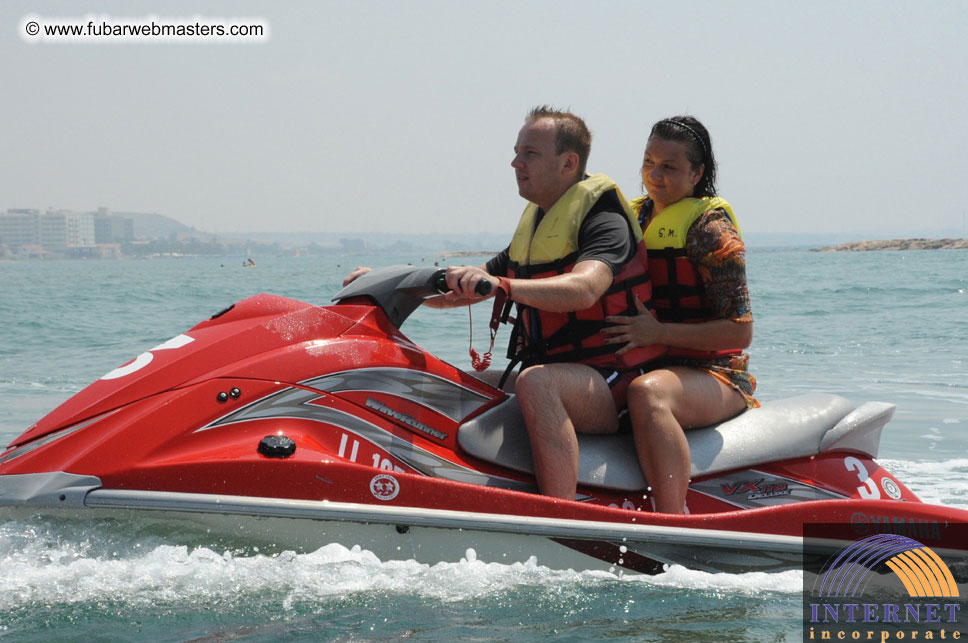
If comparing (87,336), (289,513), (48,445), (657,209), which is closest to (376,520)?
(289,513)

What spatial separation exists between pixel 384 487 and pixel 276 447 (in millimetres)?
356

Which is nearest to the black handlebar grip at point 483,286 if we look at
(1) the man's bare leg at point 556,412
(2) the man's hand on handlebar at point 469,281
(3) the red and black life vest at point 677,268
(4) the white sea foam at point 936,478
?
(2) the man's hand on handlebar at point 469,281

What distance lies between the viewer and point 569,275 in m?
3.13

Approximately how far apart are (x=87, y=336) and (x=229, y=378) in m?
12.1

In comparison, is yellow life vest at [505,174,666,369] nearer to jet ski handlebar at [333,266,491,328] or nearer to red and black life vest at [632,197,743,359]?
red and black life vest at [632,197,743,359]

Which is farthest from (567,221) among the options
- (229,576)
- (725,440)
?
(229,576)

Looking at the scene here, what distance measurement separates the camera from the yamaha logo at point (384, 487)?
300cm

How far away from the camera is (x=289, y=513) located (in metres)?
2.90

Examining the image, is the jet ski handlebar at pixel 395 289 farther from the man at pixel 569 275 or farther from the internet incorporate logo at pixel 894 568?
the internet incorporate logo at pixel 894 568

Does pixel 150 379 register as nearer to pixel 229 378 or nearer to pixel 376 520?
pixel 229 378

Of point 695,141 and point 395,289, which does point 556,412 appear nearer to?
point 395,289

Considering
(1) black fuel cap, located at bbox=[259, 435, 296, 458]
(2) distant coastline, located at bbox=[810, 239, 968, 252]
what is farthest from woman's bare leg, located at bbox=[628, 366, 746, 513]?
(2) distant coastline, located at bbox=[810, 239, 968, 252]

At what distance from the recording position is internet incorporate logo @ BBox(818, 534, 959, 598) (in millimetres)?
3340

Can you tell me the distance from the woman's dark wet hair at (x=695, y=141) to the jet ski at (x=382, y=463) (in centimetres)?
89
